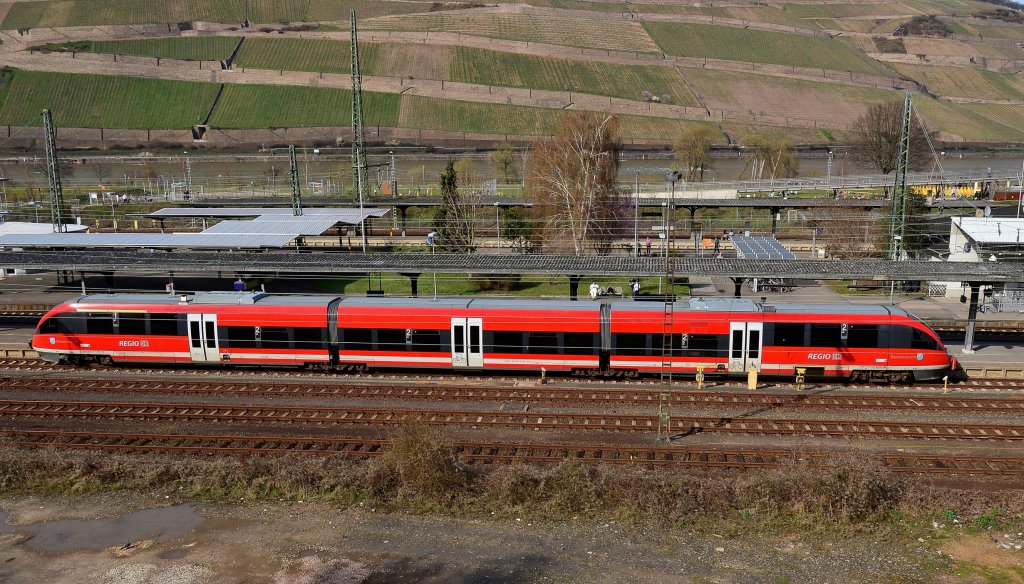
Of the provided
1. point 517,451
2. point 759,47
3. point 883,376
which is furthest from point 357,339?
point 759,47

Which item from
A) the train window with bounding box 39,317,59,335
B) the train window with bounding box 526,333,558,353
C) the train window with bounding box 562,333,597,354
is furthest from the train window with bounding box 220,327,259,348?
the train window with bounding box 562,333,597,354

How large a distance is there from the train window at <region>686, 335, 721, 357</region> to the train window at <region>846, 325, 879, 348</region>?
381 cm

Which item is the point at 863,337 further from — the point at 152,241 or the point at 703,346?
the point at 152,241

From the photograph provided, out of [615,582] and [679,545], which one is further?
[679,545]

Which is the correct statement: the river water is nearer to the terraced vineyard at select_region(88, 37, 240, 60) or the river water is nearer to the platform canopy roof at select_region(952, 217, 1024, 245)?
the terraced vineyard at select_region(88, 37, 240, 60)

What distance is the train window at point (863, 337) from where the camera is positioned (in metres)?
22.7

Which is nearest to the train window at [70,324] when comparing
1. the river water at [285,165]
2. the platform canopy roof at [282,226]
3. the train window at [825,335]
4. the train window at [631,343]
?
the platform canopy roof at [282,226]

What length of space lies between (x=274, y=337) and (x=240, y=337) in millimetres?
1137

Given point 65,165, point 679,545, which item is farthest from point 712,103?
point 679,545

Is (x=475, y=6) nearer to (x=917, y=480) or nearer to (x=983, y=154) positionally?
(x=983, y=154)

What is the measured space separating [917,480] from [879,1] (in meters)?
200

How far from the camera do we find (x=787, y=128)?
127562mm

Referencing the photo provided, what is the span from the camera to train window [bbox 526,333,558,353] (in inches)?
933

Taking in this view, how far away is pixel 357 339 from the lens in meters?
24.5
